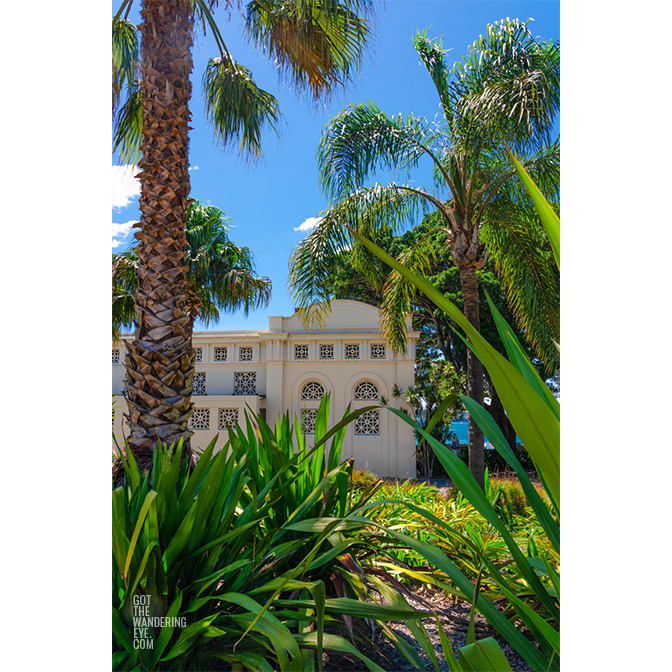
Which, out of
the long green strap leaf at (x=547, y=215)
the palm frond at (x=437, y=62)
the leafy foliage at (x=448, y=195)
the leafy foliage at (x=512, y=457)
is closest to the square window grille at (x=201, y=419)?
the leafy foliage at (x=448, y=195)

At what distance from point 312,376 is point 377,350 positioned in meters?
1.95

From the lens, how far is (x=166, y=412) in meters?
2.49

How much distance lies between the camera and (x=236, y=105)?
175 inches

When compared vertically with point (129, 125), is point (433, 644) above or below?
below

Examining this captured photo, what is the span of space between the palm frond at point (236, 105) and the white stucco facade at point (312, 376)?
688 cm

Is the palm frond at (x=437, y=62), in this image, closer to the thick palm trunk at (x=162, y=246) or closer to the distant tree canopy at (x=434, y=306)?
the thick palm trunk at (x=162, y=246)

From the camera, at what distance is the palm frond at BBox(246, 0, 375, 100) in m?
3.53

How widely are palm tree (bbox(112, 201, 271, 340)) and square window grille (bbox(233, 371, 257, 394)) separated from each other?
2466mm

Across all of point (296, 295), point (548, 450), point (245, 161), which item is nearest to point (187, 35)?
point (245, 161)

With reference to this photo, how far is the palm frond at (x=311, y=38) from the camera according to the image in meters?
3.53

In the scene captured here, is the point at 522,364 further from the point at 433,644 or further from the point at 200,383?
the point at 200,383

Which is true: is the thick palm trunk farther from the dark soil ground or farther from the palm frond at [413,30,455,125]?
the palm frond at [413,30,455,125]

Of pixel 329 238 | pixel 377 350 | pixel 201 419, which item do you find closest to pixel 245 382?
pixel 201 419
